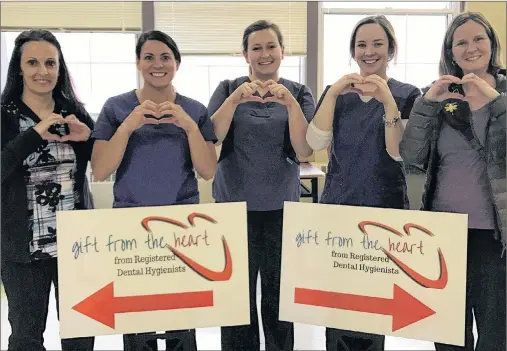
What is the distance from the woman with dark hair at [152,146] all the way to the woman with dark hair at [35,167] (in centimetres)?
9

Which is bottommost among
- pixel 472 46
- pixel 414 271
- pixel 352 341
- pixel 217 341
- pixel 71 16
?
pixel 217 341

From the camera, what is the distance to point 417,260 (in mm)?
1477

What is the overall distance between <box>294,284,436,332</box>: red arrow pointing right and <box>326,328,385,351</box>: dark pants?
105mm

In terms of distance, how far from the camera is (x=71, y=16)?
2.14m

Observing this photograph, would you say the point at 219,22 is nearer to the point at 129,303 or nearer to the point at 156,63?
the point at 156,63

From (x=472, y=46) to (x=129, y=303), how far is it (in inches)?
52.3

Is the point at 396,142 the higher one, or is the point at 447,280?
the point at 396,142

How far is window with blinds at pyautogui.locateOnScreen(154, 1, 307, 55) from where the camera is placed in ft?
7.88

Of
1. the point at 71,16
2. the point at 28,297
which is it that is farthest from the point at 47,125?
the point at 71,16

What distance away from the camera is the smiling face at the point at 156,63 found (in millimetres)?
1540

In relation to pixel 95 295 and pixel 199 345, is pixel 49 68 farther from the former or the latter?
pixel 199 345

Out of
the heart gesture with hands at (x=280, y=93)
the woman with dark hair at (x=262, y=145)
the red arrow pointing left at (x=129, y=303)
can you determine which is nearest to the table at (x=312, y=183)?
the woman with dark hair at (x=262, y=145)

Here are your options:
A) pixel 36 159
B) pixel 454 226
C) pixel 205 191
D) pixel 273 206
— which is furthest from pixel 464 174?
pixel 36 159

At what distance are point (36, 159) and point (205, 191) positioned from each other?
0.57 m
